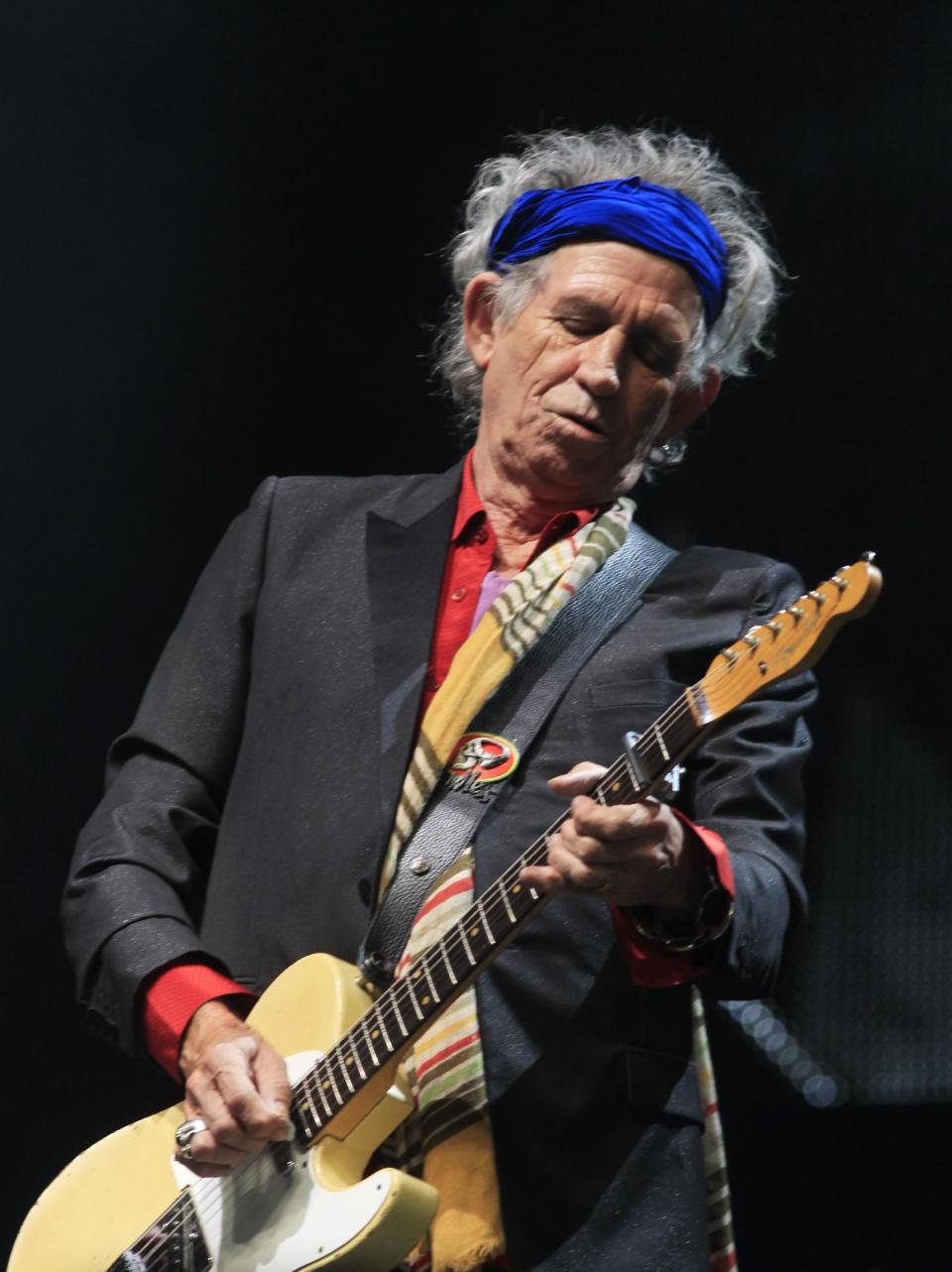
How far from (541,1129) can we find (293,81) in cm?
181

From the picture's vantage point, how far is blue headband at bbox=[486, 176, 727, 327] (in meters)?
2.33

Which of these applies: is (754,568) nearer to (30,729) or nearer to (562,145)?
(562,145)

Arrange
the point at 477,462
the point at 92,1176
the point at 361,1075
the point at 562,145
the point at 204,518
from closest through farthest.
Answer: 1. the point at 361,1075
2. the point at 92,1176
3. the point at 477,462
4. the point at 562,145
5. the point at 204,518

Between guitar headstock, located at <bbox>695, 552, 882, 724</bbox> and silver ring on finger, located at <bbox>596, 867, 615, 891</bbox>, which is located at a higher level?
guitar headstock, located at <bbox>695, 552, 882, 724</bbox>

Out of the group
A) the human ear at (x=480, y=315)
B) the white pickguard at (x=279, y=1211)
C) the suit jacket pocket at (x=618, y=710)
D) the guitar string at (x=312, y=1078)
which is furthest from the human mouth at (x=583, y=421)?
the white pickguard at (x=279, y=1211)

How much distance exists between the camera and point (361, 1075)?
5.97 feet

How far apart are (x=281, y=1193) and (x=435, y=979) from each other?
0.89 ft

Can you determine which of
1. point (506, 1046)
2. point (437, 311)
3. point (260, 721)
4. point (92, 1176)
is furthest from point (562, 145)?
point (92, 1176)

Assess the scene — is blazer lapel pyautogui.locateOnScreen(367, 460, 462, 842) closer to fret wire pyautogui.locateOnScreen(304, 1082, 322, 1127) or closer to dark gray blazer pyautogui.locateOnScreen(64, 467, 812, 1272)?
dark gray blazer pyautogui.locateOnScreen(64, 467, 812, 1272)

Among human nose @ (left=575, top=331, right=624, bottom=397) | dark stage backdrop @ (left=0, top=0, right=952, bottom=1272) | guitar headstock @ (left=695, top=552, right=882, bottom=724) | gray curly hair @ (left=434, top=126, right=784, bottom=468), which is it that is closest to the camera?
guitar headstock @ (left=695, top=552, right=882, bottom=724)

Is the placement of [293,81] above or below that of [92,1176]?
above

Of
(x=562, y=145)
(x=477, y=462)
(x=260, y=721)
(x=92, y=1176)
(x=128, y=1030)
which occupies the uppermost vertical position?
(x=562, y=145)

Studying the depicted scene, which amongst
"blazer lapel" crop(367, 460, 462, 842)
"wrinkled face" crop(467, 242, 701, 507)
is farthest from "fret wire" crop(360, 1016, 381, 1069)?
"wrinkled face" crop(467, 242, 701, 507)

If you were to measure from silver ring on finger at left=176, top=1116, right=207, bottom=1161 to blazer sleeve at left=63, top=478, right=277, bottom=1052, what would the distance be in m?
0.16
